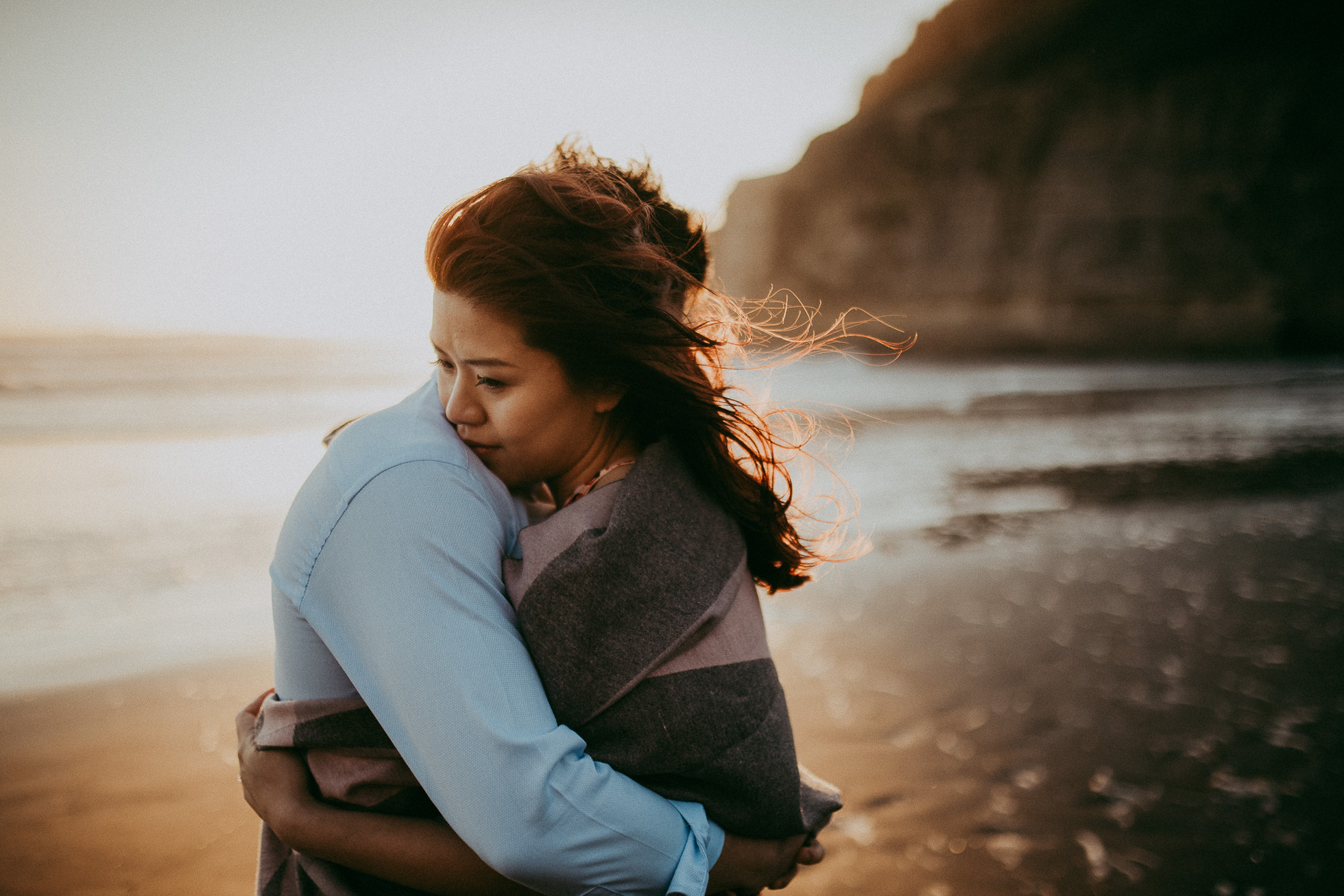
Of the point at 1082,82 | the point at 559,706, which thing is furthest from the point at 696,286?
the point at 1082,82

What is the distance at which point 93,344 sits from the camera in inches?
1235

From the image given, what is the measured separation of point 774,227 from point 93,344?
34762 millimetres

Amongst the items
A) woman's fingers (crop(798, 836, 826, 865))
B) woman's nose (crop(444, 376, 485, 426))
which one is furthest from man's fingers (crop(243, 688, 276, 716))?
woman's fingers (crop(798, 836, 826, 865))

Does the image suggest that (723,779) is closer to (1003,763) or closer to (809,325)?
(809,325)

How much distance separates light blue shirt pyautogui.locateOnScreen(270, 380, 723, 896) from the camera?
3.22 ft

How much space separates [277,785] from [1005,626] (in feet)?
16.3

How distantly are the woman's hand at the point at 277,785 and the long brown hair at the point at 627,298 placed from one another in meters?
0.78

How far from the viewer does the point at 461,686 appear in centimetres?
98

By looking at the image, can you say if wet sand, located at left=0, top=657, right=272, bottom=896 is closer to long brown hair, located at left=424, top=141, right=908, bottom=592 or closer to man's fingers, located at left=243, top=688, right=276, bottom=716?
man's fingers, located at left=243, top=688, right=276, bottom=716

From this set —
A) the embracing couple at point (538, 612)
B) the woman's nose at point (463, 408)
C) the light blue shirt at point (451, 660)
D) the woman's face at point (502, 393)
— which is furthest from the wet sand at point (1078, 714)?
the woman's nose at point (463, 408)

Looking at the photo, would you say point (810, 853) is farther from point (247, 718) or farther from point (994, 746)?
point (994, 746)

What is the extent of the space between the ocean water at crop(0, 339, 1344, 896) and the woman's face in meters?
0.54

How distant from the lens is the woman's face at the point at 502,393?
1.29 metres

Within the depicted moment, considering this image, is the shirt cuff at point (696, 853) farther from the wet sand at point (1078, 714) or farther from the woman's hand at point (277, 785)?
the wet sand at point (1078, 714)
